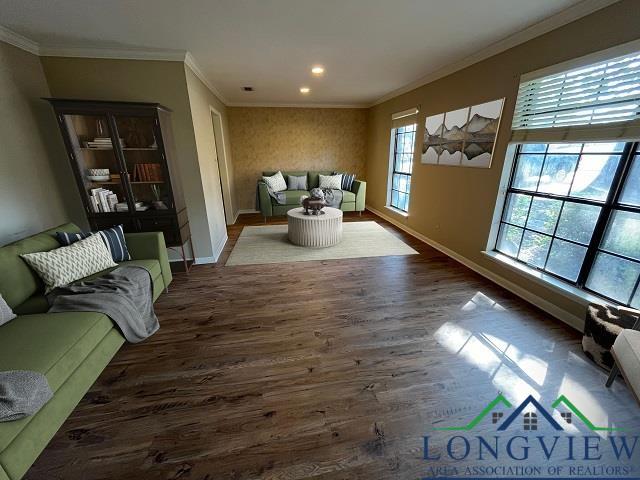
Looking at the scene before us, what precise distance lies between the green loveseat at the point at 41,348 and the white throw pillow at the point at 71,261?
72 mm

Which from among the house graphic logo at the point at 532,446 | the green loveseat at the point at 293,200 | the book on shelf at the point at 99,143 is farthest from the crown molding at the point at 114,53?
the house graphic logo at the point at 532,446

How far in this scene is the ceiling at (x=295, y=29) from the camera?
73.2 inches

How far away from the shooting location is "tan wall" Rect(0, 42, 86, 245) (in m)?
2.16

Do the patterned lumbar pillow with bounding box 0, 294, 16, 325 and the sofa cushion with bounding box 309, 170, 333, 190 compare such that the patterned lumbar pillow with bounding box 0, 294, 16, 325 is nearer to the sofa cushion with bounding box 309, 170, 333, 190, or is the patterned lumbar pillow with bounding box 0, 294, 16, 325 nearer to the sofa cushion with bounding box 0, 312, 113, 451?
the sofa cushion with bounding box 0, 312, 113, 451

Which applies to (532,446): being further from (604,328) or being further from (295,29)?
(295,29)

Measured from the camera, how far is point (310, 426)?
135cm

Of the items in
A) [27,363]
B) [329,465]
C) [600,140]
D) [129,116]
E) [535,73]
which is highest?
[535,73]

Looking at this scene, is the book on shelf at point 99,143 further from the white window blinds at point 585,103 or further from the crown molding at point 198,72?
the white window blinds at point 585,103

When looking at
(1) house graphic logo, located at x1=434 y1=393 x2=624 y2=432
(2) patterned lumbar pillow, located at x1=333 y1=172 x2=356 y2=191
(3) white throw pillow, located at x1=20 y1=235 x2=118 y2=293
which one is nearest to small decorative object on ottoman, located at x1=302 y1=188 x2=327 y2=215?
(2) patterned lumbar pillow, located at x1=333 y1=172 x2=356 y2=191

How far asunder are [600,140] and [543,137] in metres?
0.42

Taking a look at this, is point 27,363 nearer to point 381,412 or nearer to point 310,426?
point 310,426

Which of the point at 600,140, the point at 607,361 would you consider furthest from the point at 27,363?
the point at 600,140

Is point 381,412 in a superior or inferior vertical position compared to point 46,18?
inferior

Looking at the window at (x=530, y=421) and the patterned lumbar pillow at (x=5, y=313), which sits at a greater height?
the patterned lumbar pillow at (x=5, y=313)
